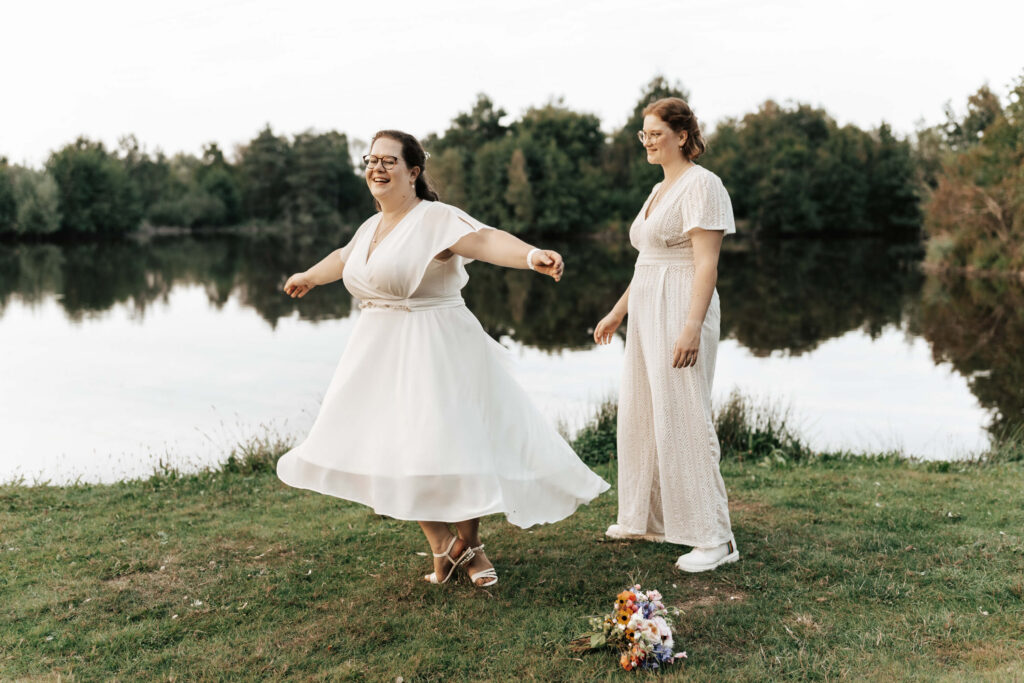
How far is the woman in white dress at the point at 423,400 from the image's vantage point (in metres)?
3.96

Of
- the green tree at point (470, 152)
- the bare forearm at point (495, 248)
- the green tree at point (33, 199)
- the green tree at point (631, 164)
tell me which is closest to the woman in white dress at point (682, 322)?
the bare forearm at point (495, 248)

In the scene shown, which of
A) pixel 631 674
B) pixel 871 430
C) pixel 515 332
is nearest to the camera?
pixel 631 674

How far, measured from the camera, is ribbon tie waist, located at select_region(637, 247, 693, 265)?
4703 mm

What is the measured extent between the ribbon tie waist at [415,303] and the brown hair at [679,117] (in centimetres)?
150

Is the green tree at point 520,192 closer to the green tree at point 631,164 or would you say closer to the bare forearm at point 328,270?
the green tree at point 631,164

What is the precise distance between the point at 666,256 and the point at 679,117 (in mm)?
765

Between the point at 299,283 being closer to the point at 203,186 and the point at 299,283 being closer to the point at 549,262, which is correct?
the point at 549,262

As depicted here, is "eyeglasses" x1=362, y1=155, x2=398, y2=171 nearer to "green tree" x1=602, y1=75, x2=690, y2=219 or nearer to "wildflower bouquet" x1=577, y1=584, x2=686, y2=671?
"wildflower bouquet" x1=577, y1=584, x2=686, y2=671

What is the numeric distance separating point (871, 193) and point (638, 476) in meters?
71.9

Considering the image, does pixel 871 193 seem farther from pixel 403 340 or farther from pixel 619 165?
pixel 403 340

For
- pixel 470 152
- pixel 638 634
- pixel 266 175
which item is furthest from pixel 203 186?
pixel 638 634

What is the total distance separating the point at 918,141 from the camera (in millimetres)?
68938

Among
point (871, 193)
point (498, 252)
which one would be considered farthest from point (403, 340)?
point (871, 193)

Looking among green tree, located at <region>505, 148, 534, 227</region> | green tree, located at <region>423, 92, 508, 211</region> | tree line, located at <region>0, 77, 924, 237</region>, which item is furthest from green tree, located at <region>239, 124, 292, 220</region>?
green tree, located at <region>505, 148, 534, 227</region>
